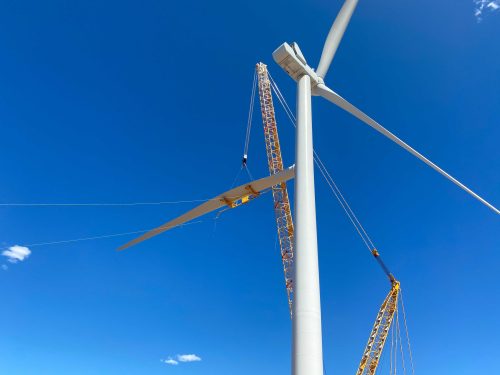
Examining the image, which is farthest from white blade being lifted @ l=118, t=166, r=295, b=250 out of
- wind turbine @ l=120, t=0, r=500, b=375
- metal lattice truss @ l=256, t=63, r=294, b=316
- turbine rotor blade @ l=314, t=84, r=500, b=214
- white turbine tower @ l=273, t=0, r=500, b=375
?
metal lattice truss @ l=256, t=63, r=294, b=316

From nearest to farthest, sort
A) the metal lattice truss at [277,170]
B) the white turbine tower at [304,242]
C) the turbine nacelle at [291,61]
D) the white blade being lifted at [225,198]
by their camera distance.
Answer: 1. the white turbine tower at [304,242]
2. the turbine nacelle at [291,61]
3. the white blade being lifted at [225,198]
4. the metal lattice truss at [277,170]

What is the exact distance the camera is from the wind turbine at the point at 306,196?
7.56 metres

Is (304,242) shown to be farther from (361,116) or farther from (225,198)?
(225,198)

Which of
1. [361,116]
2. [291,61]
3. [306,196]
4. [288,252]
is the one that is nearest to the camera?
[306,196]

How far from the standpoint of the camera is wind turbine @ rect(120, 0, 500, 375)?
24.8 feet

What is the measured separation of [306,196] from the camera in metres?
9.23

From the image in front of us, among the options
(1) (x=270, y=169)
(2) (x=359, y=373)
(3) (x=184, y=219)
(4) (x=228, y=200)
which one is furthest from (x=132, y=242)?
(2) (x=359, y=373)

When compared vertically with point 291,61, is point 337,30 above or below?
above

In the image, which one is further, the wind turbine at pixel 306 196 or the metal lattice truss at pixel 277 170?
the metal lattice truss at pixel 277 170

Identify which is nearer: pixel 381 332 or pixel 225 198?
pixel 225 198

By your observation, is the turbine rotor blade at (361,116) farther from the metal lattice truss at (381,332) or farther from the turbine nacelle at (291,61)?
the metal lattice truss at (381,332)

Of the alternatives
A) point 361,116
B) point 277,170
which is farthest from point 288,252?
point 361,116

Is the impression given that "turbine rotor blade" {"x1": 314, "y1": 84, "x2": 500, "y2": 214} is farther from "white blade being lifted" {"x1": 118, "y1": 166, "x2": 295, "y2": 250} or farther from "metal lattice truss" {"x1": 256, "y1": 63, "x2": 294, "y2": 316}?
"metal lattice truss" {"x1": 256, "y1": 63, "x2": 294, "y2": 316}

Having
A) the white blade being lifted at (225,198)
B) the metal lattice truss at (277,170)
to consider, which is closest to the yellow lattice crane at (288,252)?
the metal lattice truss at (277,170)
